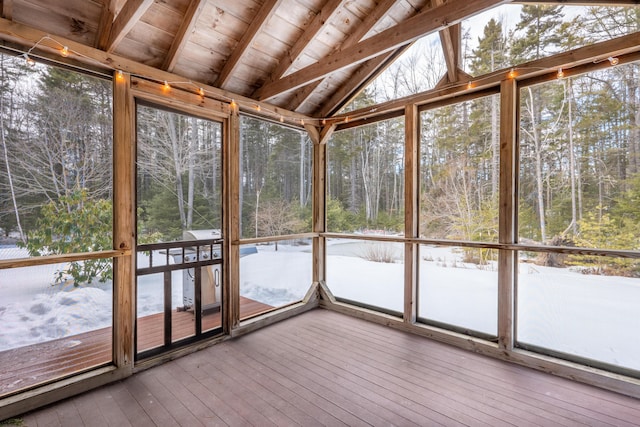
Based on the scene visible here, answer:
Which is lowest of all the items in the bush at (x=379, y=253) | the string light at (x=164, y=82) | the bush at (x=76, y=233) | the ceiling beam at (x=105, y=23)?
the bush at (x=379, y=253)

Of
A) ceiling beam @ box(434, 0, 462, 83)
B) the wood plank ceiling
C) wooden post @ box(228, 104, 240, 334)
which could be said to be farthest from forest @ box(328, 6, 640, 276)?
wooden post @ box(228, 104, 240, 334)

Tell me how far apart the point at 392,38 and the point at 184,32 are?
1967mm

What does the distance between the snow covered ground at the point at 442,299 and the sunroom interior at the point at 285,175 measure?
0.02 m

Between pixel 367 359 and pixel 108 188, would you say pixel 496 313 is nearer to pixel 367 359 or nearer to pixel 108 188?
pixel 367 359

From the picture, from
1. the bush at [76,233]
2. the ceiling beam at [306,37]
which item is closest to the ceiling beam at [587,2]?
the ceiling beam at [306,37]

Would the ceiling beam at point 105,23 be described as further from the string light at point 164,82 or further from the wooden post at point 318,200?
the wooden post at point 318,200

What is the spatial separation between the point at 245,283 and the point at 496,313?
3.05m

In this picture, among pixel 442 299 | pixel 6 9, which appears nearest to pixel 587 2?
pixel 442 299

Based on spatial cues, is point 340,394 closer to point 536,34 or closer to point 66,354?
point 66,354

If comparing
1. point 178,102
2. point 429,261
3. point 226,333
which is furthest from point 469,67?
point 226,333

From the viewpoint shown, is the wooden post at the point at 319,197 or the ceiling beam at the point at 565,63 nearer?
the ceiling beam at the point at 565,63

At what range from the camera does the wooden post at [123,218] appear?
284 cm

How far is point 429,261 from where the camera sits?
3906 mm

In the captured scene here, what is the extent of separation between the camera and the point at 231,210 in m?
3.75
